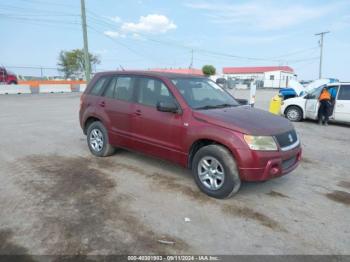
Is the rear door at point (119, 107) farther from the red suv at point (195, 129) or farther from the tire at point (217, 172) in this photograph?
the tire at point (217, 172)

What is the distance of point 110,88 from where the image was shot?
19.1ft

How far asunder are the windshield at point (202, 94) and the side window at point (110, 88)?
1.46 m

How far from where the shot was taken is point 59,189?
4.45 m

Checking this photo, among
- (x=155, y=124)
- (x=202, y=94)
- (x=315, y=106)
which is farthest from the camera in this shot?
(x=315, y=106)

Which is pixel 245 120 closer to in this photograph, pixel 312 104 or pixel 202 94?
pixel 202 94

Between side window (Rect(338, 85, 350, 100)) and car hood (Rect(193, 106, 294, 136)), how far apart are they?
7563 mm

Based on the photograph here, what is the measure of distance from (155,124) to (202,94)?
0.97 m

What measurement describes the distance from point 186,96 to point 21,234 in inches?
116

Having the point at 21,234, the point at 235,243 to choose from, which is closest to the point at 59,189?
the point at 21,234

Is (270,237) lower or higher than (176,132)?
lower

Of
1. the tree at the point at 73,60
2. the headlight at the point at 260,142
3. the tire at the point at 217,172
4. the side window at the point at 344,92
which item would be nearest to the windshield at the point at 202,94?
the tire at the point at 217,172

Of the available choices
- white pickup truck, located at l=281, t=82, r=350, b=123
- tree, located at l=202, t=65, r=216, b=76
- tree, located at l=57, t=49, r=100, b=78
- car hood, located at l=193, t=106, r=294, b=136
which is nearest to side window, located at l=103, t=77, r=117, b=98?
car hood, located at l=193, t=106, r=294, b=136

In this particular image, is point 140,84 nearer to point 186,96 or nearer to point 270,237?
point 186,96

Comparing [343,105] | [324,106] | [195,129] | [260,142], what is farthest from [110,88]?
[343,105]
